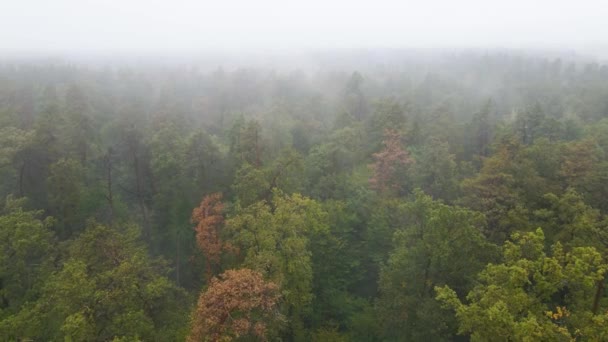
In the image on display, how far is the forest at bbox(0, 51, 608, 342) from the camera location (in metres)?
17.2

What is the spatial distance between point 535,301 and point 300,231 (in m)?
14.0

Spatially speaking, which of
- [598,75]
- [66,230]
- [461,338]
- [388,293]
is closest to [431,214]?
[388,293]

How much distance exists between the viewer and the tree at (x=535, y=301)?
14344 mm

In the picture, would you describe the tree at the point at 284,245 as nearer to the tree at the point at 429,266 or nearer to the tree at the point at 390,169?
the tree at the point at 429,266

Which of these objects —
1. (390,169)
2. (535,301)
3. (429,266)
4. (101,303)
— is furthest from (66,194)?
(535,301)

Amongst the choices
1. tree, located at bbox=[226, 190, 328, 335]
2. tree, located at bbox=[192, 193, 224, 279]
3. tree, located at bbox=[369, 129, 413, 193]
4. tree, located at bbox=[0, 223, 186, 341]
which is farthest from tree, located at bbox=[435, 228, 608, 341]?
tree, located at bbox=[369, 129, 413, 193]

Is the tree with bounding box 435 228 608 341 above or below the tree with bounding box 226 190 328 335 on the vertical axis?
above

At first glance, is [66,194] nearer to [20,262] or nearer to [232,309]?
[20,262]

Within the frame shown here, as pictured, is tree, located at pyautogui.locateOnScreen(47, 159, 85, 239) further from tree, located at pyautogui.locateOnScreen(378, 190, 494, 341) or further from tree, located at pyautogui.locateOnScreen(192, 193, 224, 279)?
tree, located at pyautogui.locateOnScreen(378, 190, 494, 341)

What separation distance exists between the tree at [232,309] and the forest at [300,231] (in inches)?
3.6

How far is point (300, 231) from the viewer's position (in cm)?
2581

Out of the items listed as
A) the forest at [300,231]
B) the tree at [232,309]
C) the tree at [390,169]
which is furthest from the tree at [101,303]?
the tree at [390,169]

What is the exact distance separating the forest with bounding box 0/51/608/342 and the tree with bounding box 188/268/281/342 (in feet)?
0.30

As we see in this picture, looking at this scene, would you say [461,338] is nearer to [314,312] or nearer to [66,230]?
[314,312]
